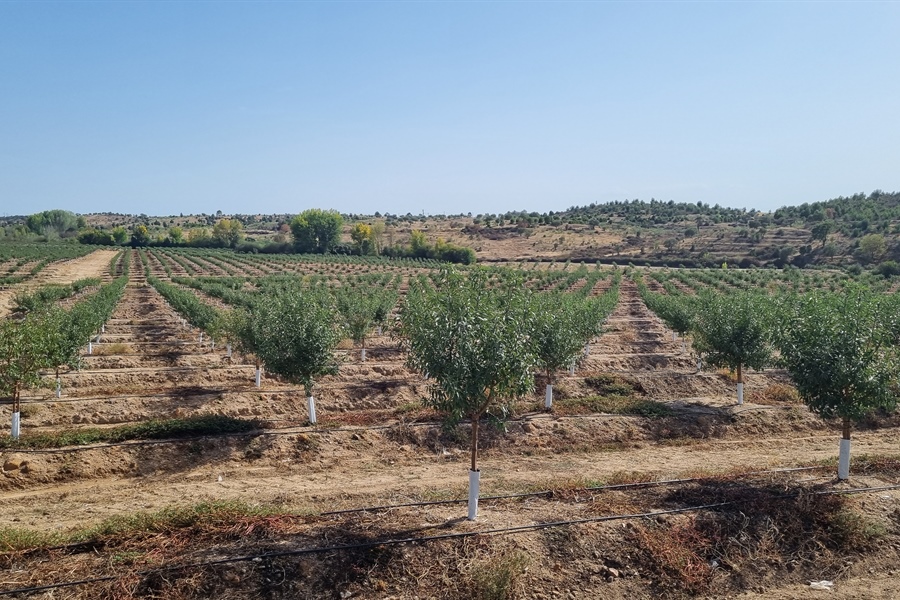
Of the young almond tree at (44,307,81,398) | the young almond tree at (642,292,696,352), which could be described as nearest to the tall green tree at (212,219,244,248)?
the young almond tree at (44,307,81,398)

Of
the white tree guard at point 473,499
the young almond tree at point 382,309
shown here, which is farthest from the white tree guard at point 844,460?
the young almond tree at point 382,309

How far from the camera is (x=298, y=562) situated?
10633mm

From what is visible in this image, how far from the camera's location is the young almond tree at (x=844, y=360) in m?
14.9

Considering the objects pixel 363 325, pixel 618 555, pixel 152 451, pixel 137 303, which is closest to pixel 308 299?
pixel 152 451

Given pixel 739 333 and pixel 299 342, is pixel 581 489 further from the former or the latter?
pixel 739 333

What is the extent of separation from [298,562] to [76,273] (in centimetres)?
8622

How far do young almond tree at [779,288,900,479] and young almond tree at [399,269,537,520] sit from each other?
814 centimetres

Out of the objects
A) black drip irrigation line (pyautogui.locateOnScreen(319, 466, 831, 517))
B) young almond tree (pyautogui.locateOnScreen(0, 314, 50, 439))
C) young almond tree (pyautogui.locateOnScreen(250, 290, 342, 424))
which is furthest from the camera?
young almond tree (pyautogui.locateOnScreen(250, 290, 342, 424))

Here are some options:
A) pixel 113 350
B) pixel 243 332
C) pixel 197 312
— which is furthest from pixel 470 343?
pixel 113 350

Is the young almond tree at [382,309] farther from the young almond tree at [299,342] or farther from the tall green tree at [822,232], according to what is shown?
the tall green tree at [822,232]

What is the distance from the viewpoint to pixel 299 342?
20.3 m

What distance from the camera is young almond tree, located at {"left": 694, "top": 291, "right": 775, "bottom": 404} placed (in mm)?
23938

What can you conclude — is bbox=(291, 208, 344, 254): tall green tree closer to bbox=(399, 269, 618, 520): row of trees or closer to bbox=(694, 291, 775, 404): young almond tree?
bbox=(694, 291, 775, 404): young almond tree

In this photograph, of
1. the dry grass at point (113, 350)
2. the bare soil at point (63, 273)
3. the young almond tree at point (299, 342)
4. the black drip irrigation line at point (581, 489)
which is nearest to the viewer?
the black drip irrigation line at point (581, 489)
